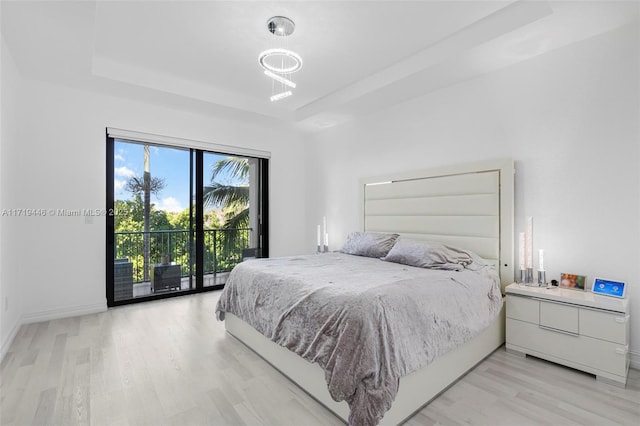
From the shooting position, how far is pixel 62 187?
343 centimetres

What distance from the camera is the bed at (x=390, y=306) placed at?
A: 1.60 m

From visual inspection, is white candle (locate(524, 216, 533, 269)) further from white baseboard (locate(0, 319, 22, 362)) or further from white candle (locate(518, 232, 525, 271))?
white baseboard (locate(0, 319, 22, 362))

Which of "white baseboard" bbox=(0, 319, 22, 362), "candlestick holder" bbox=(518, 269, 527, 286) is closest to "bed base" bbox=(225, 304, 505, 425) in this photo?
"candlestick holder" bbox=(518, 269, 527, 286)

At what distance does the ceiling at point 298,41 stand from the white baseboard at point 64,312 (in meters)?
2.49

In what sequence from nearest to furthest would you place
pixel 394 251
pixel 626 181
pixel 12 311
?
1. pixel 626 181
2. pixel 12 311
3. pixel 394 251

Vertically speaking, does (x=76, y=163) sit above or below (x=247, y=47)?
below

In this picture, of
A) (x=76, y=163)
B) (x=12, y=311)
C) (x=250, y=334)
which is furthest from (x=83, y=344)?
(x=76, y=163)

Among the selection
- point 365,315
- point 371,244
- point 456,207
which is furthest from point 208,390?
point 456,207

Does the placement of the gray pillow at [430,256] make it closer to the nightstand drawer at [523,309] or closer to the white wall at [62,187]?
the nightstand drawer at [523,309]

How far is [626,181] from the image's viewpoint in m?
2.36

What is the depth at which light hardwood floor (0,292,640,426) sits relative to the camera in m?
1.73

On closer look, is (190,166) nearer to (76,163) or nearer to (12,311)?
(76,163)

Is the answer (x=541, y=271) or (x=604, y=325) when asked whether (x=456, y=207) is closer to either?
(x=541, y=271)

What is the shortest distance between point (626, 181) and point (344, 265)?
91.1 inches
